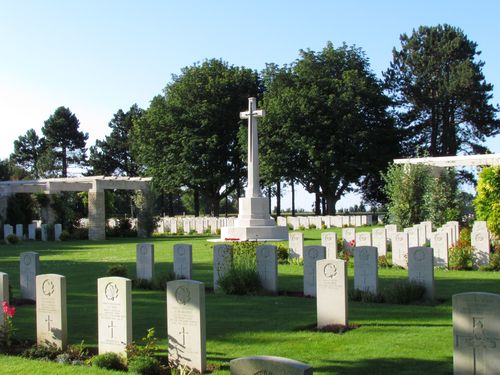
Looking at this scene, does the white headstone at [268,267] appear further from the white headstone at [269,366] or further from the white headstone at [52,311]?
the white headstone at [269,366]

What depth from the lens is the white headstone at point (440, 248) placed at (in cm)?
1566

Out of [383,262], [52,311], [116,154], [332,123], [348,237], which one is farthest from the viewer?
[116,154]

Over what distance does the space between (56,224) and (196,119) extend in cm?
1449

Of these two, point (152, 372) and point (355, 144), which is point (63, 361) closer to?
point (152, 372)

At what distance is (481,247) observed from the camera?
15.9 m

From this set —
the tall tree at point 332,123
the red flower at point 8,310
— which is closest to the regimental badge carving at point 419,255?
the red flower at point 8,310

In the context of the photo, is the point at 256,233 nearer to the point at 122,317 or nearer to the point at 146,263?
the point at 146,263

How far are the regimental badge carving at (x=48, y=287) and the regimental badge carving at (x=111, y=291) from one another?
92 cm

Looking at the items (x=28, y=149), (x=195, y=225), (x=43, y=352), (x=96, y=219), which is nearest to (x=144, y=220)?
(x=96, y=219)

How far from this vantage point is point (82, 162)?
224ft

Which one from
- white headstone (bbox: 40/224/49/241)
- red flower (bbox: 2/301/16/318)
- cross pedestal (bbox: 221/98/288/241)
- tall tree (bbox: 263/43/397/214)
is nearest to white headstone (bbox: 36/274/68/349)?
red flower (bbox: 2/301/16/318)

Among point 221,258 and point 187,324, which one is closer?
point 187,324

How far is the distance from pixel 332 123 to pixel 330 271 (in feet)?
106

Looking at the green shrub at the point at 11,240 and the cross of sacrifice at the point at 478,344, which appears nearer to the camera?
the cross of sacrifice at the point at 478,344
